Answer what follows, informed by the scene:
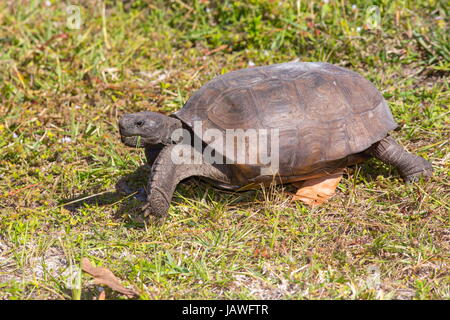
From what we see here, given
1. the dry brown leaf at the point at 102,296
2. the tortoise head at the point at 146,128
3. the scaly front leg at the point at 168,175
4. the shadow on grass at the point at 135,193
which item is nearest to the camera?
the dry brown leaf at the point at 102,296

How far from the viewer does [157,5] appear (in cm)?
707

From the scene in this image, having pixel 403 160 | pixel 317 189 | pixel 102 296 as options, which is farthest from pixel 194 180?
pixel 403 160

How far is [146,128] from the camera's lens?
13.8 ft

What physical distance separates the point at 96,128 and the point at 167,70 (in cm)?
118

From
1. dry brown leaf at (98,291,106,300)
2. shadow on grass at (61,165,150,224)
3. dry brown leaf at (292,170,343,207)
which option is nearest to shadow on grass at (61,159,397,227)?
shadow on grass at (61,165,150,224)

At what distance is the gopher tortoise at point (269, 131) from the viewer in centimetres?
404

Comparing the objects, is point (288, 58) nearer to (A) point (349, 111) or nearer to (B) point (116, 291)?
(A) point (349, 111)

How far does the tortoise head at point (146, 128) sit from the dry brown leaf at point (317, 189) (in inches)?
41.0

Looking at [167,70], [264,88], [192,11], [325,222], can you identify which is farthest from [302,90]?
[192,11]

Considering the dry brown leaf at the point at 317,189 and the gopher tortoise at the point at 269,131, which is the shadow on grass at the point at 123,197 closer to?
the gopher tortoise at the point at 269,131

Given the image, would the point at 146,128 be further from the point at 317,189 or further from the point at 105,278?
the point at 317,189

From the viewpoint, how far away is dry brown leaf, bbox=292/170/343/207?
4281 millimetres

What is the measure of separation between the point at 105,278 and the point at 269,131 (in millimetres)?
1483

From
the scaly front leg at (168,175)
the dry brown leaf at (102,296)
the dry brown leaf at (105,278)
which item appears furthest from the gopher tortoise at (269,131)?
the dry brown leaf at (102,296)
